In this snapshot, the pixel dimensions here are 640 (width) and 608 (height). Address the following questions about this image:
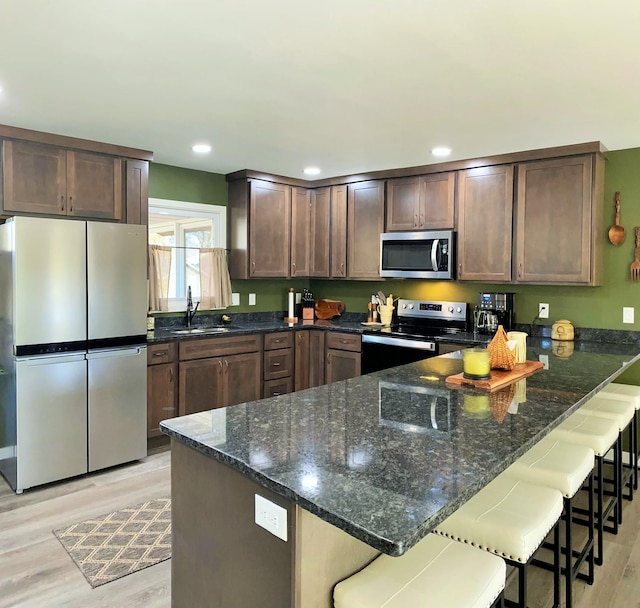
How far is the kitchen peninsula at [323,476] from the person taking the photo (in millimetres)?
1151

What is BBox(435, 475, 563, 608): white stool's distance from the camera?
152 cm

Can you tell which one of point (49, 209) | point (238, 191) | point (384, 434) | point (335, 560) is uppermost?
point (238, 191)

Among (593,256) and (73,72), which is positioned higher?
(73,72)

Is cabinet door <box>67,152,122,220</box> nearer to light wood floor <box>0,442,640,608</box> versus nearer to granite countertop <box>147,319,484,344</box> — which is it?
granite countertop <box>147,319,484,344</box>

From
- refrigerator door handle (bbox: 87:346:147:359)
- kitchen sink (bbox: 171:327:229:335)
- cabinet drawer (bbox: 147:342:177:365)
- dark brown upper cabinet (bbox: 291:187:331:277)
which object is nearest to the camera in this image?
refrigerator door handle (bbox: 87:346:147:359)

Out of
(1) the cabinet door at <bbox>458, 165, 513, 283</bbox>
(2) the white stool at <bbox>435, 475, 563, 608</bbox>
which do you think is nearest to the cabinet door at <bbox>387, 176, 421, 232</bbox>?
(1) the cabinet door at <bbox>458, 165, 513, 283</bbox>


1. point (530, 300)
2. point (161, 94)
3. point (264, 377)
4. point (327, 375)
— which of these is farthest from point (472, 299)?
point (161, 94)

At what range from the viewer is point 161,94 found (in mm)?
2730

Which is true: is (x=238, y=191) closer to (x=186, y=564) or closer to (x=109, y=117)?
(x=109, y=117)

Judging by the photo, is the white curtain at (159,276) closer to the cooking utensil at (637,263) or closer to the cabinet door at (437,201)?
the cabinet door at (437,201)

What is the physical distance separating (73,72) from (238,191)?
2456 millimetres

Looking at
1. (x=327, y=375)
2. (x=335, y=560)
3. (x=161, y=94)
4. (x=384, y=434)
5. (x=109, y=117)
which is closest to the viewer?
(x=335, y=560)

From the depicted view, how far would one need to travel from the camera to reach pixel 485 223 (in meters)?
4.16

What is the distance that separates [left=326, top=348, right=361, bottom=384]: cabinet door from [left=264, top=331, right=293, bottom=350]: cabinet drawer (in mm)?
384
